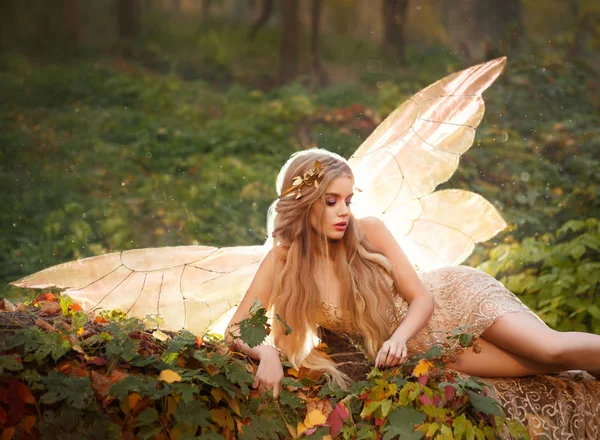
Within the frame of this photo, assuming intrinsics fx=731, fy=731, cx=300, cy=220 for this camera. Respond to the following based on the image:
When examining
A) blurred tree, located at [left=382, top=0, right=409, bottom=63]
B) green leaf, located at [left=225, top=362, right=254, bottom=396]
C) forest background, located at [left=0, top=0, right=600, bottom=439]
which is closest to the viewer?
green leaf, located at [left=225, top=362, right=254, bottom=396]

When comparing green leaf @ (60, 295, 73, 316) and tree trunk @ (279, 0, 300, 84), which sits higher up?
tree trunk @ (279, 0, 300, 84)

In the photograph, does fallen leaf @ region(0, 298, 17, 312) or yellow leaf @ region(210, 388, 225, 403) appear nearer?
yellow leaf @ region(210, 388, 225, 403)

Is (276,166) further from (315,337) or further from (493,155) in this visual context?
(315,337)

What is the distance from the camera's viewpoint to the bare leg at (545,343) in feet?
9.59

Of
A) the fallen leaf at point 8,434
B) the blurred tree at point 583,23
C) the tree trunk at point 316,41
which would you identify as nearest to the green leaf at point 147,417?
the fallen leaf at point 8,434

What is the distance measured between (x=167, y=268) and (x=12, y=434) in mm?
1331

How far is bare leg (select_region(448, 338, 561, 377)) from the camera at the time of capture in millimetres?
3104

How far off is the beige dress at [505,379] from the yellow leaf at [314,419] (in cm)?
56

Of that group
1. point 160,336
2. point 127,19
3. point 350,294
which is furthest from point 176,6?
point 160,336

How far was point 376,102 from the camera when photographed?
8.13 m

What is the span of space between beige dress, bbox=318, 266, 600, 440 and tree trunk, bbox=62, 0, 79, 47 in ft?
20.1

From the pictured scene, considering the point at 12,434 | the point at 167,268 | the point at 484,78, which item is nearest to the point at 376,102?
the point at 484,78

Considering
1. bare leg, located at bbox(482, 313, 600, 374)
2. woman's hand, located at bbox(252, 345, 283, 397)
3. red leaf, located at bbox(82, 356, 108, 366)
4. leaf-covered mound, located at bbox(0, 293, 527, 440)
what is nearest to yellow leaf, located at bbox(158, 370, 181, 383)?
leaf-covered mound, located at bbox(0, 293, 527, 440)

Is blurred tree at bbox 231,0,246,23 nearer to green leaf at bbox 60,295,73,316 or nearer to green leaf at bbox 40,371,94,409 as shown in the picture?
green leaf at bbox 60,295,73,316
